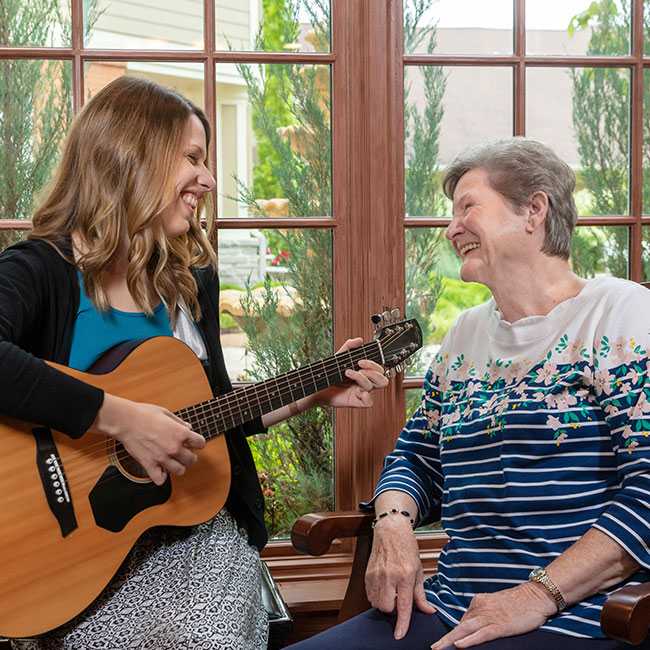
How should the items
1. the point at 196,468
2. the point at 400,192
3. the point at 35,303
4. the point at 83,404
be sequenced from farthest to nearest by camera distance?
the point at 400,192 < the point at 196,468 < the point at 35,303 < the point at 83,404

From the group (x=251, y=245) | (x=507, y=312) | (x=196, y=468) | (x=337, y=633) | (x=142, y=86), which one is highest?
(x=142, y=86)

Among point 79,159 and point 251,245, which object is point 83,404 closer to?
point 79,159

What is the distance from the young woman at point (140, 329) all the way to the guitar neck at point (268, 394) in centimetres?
5

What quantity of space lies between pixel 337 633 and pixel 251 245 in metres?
1.18

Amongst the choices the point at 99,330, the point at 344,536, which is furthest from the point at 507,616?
the point at 99,330

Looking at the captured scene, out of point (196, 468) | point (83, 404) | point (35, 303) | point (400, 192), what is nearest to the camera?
point (83, 404)

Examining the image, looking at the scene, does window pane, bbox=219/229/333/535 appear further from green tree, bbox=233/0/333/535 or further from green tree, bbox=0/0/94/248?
green tree, bbox=0/0/94/248

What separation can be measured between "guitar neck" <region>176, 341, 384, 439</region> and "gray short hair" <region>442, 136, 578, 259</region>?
481 mm

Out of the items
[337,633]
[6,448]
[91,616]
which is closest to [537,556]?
[337,633]

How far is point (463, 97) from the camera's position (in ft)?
7.88

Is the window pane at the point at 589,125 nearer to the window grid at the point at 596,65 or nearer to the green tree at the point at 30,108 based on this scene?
the window grid at the point at 596,65

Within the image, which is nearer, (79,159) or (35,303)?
(35,303)

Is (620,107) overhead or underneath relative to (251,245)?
overhead

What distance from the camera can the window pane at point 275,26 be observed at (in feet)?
7.59
